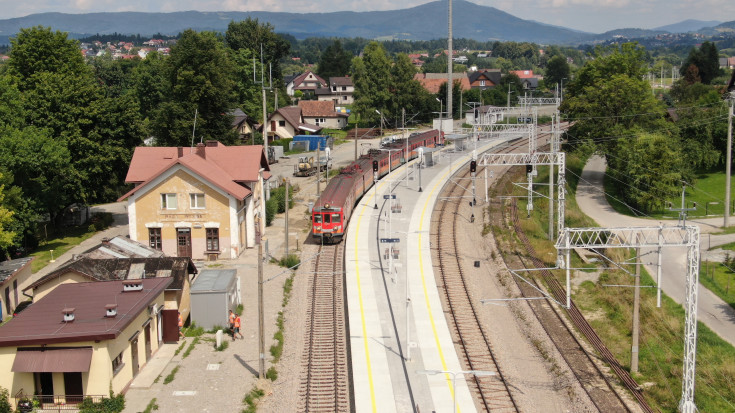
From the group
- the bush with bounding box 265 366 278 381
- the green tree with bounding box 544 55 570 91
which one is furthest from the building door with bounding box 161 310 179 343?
the green tree with bounding box 544 55 570 91

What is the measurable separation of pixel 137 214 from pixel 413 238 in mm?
16952

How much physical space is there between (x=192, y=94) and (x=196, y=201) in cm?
1850

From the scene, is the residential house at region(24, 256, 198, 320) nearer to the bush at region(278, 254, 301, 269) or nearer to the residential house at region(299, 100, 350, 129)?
the bush at region(278, 254, 301, 269)

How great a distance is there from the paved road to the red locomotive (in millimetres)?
17065

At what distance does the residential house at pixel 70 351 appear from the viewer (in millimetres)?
23609

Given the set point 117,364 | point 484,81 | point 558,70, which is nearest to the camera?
point 117,364

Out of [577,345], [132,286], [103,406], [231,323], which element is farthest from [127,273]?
[577,345]

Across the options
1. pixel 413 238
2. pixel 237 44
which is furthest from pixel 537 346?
pixel 237 44

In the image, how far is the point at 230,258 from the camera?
137 feet

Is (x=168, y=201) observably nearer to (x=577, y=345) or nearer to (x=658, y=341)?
(x=577, y=345)

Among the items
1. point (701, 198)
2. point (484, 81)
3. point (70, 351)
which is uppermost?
point (484, 81)

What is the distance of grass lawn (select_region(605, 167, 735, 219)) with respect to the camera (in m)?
52.1

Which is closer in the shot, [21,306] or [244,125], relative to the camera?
[21,306]

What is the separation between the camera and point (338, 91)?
132250mm
